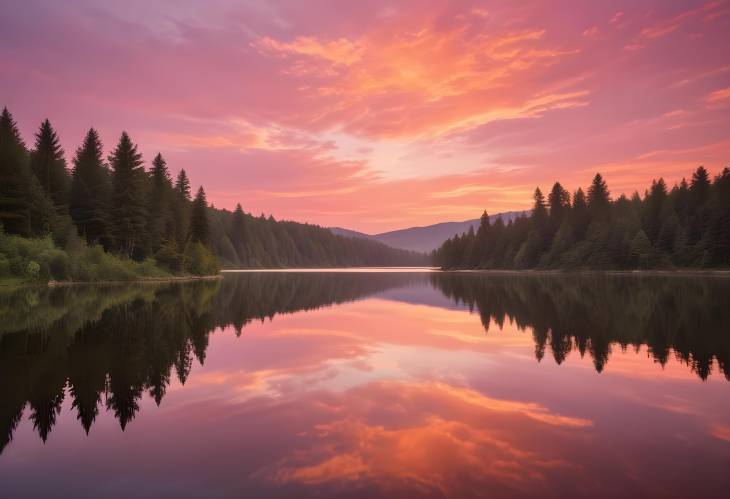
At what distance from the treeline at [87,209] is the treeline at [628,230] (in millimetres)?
81925

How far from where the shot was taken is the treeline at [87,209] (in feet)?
182

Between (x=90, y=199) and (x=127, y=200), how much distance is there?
4.86 m

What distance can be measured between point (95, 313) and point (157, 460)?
22.3 m

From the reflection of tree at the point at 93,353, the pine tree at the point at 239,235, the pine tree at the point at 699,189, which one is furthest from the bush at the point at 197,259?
the pine tree at the point at 699,189

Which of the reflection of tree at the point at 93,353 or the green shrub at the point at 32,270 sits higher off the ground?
the green shrub at the point at 32,270

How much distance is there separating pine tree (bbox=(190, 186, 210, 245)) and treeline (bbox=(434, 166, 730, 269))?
80016 mm

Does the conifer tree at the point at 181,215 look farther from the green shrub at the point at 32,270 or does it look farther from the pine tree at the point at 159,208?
the green shrub at the point at 32,270

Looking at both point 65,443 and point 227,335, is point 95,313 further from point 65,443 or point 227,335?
point 65,443

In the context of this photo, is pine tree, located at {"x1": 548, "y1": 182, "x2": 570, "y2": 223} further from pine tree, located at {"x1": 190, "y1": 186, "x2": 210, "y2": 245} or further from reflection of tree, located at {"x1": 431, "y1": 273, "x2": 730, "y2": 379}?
reflection of tree, located at {"x1": 431, "y1": 273, "x2": 730, "y2": 379}

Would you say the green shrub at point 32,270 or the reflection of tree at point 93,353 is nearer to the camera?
the reflection of tree at point 93,353

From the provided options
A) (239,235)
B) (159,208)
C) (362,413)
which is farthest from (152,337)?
(239,235)

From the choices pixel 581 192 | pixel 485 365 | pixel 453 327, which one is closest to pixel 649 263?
pixel 581 192

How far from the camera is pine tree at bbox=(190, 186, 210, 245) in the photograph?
308 ft

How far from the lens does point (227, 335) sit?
834 inches
